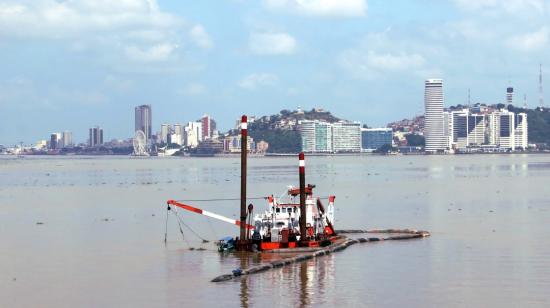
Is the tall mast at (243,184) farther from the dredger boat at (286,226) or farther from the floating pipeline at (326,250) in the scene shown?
the floating pipeline at (326,250)

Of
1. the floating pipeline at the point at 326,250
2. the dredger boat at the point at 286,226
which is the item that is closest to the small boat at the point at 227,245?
the dredger boat at the point at 286,226

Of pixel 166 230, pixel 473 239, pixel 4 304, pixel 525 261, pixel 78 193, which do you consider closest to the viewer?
pixel 4 304

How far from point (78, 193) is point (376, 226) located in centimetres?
4097

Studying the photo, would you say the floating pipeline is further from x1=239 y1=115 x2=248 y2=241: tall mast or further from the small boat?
the small boat

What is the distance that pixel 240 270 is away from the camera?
103 ft

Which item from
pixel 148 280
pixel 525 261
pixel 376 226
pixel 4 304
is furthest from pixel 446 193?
pixel 4 304

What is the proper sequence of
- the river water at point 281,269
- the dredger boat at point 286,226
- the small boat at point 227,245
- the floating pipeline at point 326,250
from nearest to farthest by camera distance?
the river water at point 281,269 < the floating pipeline at point 326,250 < the dredger boat at point 286,226 < the small boat at point 227,245

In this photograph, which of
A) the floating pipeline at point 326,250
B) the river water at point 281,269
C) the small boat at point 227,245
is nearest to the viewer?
the river water at point 281,269

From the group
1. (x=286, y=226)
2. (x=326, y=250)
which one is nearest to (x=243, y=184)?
(x=286, y=226)

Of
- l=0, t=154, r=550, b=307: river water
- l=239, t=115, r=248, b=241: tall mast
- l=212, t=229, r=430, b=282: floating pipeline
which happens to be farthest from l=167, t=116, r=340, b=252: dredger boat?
l=0, t=154, r=550, b=307: river water

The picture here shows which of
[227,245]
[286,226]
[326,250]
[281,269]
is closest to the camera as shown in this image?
[281,269]

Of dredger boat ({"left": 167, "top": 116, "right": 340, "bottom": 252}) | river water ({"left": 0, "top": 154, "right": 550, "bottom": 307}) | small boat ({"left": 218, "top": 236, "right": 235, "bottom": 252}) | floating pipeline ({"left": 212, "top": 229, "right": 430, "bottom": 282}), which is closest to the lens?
river water ({"left": 0, "top": 154, "right": 550, "bottom": 307})

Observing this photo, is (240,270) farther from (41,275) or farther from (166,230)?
(166,230)

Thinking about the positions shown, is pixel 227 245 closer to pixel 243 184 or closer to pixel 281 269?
pixel 243 184
